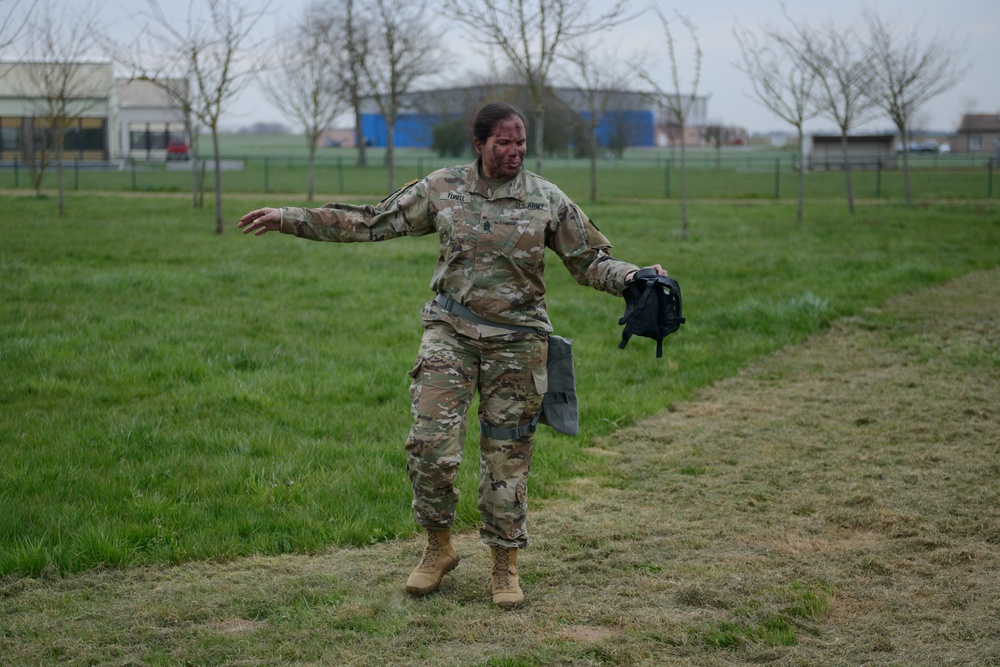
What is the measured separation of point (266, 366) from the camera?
8945mm

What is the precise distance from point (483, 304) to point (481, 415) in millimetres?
518

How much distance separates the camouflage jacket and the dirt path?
1256 mm

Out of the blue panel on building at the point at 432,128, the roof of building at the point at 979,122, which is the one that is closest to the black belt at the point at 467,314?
the blue panel on building at the point at 432,128

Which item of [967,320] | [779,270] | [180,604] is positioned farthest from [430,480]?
[779,270]

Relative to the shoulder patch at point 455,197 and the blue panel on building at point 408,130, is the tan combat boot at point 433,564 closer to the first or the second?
the shoulder patch at point 455,197

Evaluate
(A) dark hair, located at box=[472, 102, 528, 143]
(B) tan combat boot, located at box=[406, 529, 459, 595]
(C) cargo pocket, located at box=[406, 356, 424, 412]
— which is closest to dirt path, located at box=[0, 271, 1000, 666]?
(B) tan combat boot, located at box=[406, 529, 459, 595]

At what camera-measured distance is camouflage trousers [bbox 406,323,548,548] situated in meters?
4.43

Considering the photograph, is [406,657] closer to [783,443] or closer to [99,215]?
[783,443]

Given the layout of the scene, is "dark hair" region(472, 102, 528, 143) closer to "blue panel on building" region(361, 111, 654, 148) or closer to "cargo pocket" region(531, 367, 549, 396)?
"cargo pocket" region(531, 367, 549, 396)

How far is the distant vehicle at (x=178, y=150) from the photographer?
206 ft

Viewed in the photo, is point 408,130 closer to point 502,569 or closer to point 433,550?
point 433,550

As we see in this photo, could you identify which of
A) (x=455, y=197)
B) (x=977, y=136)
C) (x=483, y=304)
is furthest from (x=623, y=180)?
(x=977, y=136)

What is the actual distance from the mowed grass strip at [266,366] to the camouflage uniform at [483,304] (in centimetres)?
110

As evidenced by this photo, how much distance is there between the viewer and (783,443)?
23.8 ft
